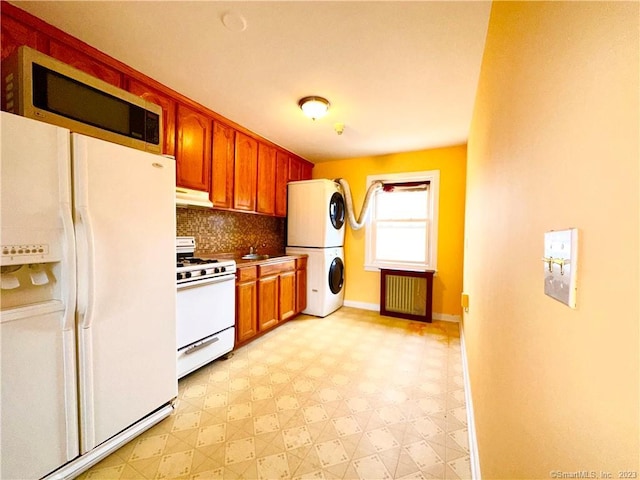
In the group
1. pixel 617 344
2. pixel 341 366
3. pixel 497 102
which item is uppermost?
pixel 497 102

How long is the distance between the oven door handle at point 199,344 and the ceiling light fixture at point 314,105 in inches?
85.8

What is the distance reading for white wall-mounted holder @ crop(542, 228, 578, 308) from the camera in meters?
0.45

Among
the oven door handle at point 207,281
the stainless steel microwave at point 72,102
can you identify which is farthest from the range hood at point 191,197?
the oven door handle at point 207,281

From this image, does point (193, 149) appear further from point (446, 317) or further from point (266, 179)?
point (446, 317)

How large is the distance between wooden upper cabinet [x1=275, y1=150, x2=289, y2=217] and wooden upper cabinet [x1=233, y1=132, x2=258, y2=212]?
45 centimetres

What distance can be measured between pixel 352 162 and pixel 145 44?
9.61 ft

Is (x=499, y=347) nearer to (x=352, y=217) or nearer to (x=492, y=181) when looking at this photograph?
(x=492, y=181)

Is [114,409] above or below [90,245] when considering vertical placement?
below

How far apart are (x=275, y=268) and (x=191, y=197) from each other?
1222 mm

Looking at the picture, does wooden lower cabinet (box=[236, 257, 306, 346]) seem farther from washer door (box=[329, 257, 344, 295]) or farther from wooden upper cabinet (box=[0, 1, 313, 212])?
wooden upper cabinet (box=[0, 1, 313, 212])

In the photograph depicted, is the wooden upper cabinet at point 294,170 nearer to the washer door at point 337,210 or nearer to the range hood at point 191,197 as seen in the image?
the washer door at point 337,210

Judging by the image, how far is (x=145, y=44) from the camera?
5.40 feet

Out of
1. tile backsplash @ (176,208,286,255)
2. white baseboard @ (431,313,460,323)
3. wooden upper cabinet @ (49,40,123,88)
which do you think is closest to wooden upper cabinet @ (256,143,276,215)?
tile backsplash @ (176,208,286,255)

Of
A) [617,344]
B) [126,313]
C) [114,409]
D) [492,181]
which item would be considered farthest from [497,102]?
[114,409]
